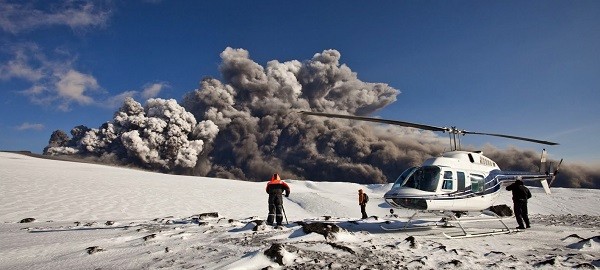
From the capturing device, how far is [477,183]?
10531mm

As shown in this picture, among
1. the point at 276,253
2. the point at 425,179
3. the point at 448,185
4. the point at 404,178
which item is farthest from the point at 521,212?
the point at 276,253

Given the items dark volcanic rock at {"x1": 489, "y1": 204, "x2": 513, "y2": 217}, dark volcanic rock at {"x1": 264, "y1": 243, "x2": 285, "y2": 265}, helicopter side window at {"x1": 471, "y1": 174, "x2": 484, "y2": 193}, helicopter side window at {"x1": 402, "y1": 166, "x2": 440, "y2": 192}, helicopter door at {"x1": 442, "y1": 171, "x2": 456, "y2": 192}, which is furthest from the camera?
dark volcanic rock at {"x1": 489, "y1": 204, "x2": 513, "y2": 217}

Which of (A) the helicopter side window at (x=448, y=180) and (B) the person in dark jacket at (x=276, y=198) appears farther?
(B) the person in dark jacket at (x=276, y=198)

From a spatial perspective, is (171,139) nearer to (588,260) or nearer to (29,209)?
(29,209)

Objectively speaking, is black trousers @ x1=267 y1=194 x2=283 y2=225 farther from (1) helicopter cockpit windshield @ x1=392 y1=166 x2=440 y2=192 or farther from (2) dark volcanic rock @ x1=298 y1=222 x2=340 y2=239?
(1) helicopter cockpit windshield @ x1=392 y1=166 x2=440 y2=192

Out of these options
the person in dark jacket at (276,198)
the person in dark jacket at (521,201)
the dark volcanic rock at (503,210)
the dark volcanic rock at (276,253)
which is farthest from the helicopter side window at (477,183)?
the dark volcanic rock at (503,210)

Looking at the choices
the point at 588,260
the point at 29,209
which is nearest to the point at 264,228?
the point at 588,260

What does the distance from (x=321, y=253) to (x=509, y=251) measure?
152 inches

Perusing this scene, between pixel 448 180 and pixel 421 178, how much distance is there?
33.1 inches

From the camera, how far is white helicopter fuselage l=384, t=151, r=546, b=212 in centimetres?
926

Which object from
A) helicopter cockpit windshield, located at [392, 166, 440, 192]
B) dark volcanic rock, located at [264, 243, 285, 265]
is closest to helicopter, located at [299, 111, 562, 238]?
helicopter cockpit windshield, located at [392, 166, 440, 192]

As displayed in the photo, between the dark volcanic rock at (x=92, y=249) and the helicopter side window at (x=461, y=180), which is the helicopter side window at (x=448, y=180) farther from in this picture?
the dark volcanic rock at (x=92, y=249)

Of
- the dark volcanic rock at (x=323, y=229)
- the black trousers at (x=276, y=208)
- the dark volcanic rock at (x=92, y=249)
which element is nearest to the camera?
the dark volcanic rock at (x=92, y=249)

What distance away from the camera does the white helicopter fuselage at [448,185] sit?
364 inches
